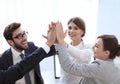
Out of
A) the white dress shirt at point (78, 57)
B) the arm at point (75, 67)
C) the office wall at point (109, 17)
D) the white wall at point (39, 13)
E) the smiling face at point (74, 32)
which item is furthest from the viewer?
the office wall at point (109, 17)

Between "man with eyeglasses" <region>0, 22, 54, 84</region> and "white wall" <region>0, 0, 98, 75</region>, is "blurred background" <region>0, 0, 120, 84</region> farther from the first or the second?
"man with eyeglasses" <region>0, 22, 54, 84</region>

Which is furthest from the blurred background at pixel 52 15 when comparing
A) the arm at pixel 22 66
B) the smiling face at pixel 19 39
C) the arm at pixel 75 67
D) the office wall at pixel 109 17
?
the arm at pixel 75 67

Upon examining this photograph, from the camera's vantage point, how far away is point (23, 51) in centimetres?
187

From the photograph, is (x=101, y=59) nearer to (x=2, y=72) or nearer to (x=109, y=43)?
(x=109, y=43)

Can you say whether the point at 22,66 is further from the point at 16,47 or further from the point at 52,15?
the point at 52,15

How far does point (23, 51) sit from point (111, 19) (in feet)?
5.03

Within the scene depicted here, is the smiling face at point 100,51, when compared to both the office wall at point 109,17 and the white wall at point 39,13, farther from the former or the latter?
the office wall at point 109,17

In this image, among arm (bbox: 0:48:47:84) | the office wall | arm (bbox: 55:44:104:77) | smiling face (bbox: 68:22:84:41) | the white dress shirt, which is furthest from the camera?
the office wall

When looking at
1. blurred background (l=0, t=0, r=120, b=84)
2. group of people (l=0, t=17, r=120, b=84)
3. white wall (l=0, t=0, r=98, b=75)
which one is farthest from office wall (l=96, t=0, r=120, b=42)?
group of people (l=0, t=17, r=120, b=84)

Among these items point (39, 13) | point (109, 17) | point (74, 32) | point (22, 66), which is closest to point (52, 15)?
point (39, 13)

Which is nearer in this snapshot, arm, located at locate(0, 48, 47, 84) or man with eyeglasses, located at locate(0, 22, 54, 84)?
arm, located at locate(0, 48, 47, 84)

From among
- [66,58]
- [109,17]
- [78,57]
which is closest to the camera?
[66,58]

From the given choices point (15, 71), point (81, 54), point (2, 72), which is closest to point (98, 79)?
point (81, 54)

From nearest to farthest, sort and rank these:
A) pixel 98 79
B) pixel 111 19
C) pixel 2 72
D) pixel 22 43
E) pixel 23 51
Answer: pixel 98 79 → pixel 2 72 → pixel 22 43 → pixel 23 51 → pixel 111 19
